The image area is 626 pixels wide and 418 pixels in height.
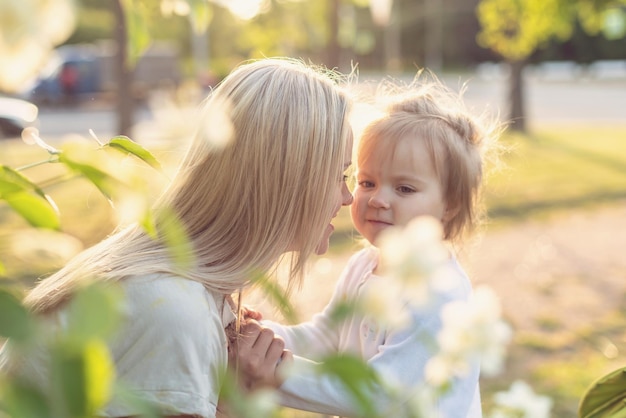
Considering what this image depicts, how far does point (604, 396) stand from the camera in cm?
130

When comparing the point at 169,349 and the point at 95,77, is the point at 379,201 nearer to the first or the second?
the point at 169,349

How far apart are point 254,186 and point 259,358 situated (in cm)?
28

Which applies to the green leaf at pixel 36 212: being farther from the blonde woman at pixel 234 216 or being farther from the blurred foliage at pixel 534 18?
the blurred foliage at pixel 534 18

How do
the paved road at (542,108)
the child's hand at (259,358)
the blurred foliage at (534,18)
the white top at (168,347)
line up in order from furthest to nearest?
the paved road at (542,108)
the blurred foliage at (534,18)
the child's hand at (259,358)
the white top at (168,347)

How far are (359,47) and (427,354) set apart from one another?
116 feet

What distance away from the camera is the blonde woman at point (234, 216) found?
128 centimetres

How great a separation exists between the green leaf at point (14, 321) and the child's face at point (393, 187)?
1332 mm

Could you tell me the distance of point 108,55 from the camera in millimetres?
23453

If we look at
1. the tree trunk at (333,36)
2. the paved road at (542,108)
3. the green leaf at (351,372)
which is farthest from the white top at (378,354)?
the paved road at (542,108)

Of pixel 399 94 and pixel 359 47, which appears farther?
pixel 359 47

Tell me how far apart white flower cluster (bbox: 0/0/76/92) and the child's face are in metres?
1.34

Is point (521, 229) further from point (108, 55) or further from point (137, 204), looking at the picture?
point (108, 55)

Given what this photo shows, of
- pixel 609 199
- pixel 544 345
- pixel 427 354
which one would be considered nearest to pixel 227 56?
pixel 609 199

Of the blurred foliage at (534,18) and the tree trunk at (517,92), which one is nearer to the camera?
the blurred foliage at (534,18)
